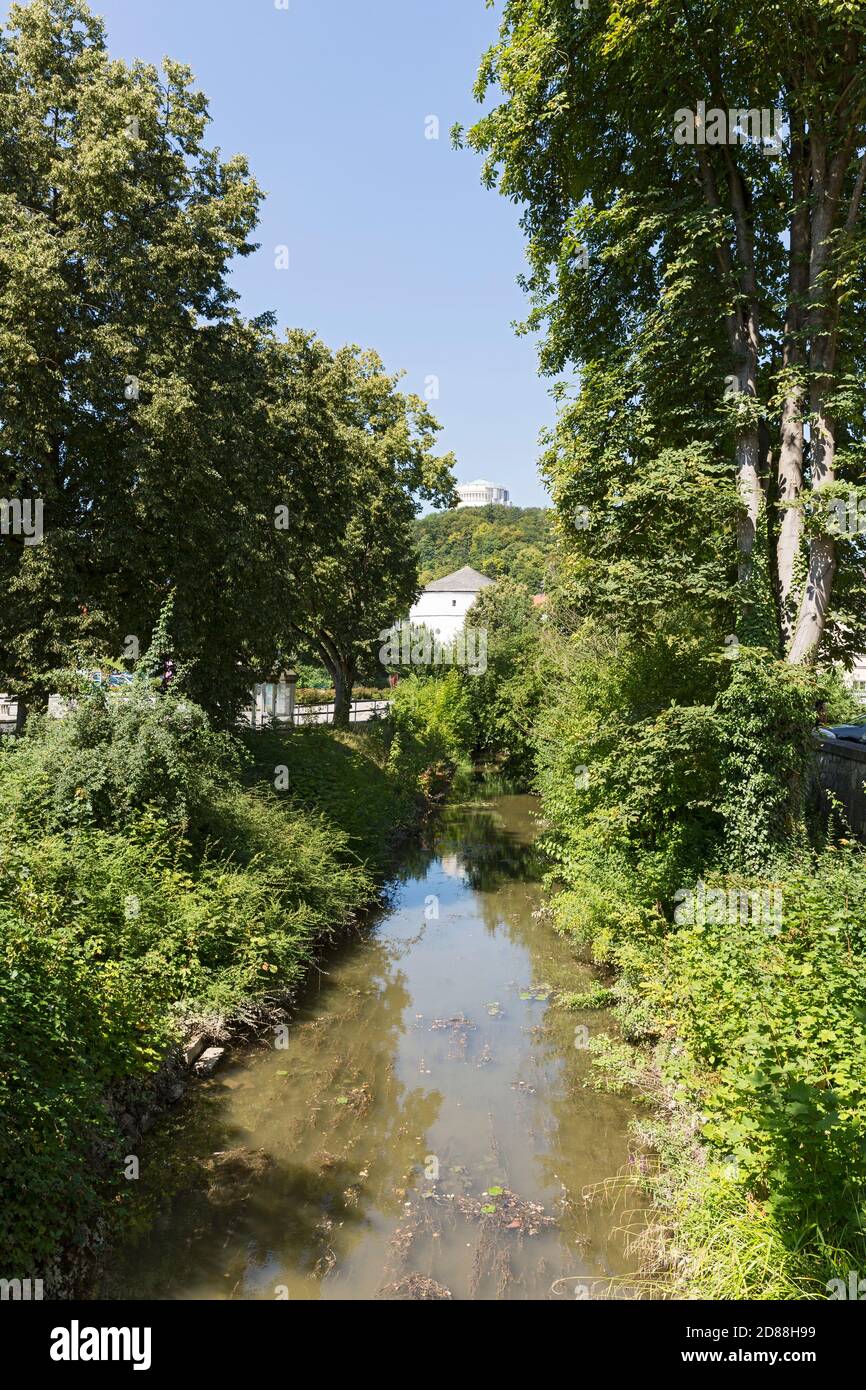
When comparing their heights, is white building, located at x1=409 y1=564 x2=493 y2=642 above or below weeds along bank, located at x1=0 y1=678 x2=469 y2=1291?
above

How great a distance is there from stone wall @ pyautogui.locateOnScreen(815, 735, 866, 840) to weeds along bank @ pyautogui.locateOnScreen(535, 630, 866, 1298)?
41.7 inches

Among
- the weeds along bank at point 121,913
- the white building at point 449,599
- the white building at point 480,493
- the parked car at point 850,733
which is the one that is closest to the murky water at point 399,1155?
the weeds along bank at point 121,913

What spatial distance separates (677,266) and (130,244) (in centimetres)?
1005

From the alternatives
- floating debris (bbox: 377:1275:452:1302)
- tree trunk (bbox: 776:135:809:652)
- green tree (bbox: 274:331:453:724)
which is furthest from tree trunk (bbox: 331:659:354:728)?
floating debris (bbox: 377:1275:452:1302)

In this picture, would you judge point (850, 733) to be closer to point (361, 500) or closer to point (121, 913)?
point (121, 913)

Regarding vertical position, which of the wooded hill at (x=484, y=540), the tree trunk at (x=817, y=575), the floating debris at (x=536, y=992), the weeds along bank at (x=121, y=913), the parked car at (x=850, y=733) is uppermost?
the wooded hill at (x=484, y=540)

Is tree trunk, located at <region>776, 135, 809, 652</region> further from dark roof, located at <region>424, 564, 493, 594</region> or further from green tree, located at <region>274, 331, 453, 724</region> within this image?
dark roof, located at <region>424, 564, 493, 594</region>

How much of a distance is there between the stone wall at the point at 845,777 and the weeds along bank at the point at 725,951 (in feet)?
3.47

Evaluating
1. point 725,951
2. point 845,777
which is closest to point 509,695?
point 845,777

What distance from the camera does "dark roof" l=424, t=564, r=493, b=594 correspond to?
6956 cm

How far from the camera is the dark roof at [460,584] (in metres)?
69.6

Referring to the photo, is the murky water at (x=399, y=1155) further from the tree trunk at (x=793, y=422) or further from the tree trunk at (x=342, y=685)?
the tree trunk at (x=342, y=685)

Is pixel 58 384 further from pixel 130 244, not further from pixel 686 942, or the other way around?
pixel 686 942
